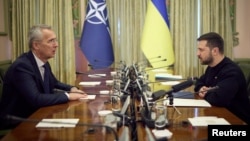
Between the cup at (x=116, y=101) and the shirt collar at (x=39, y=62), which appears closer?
the cup at (x=116, y=101)

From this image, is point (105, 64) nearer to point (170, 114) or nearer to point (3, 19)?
point (3, 19)

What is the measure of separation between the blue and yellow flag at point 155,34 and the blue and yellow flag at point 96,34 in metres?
0.57

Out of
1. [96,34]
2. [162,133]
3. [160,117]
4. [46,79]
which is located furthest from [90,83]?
[162,133]

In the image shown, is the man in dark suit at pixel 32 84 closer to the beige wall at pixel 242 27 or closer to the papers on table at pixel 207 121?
the papers on table at pixel 207 121

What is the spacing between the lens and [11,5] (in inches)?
197

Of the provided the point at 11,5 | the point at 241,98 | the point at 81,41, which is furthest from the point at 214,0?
the point at 11,5

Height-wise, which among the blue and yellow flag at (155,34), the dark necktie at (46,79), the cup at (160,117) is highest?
the blue and yellow flag at (155,34)

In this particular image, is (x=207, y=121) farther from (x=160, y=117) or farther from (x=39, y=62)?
(x=39, y=62)

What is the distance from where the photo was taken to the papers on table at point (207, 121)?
1.84 m

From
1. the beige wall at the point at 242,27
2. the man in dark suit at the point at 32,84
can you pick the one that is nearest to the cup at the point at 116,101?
the man in dark suit at the point at 32,84

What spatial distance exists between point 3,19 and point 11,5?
25 centimetres

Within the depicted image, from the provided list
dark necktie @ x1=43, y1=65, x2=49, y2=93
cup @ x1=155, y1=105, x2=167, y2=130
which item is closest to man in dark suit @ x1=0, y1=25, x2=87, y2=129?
dark necktie @ x1=43, y1=65, x2=49, y2=93

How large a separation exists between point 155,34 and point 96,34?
0.88 metres

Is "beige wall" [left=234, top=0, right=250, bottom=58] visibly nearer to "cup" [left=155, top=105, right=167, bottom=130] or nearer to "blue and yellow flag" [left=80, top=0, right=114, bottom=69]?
"blue and yellow flag" [left=80, top=0, right=114, bottom=69]
